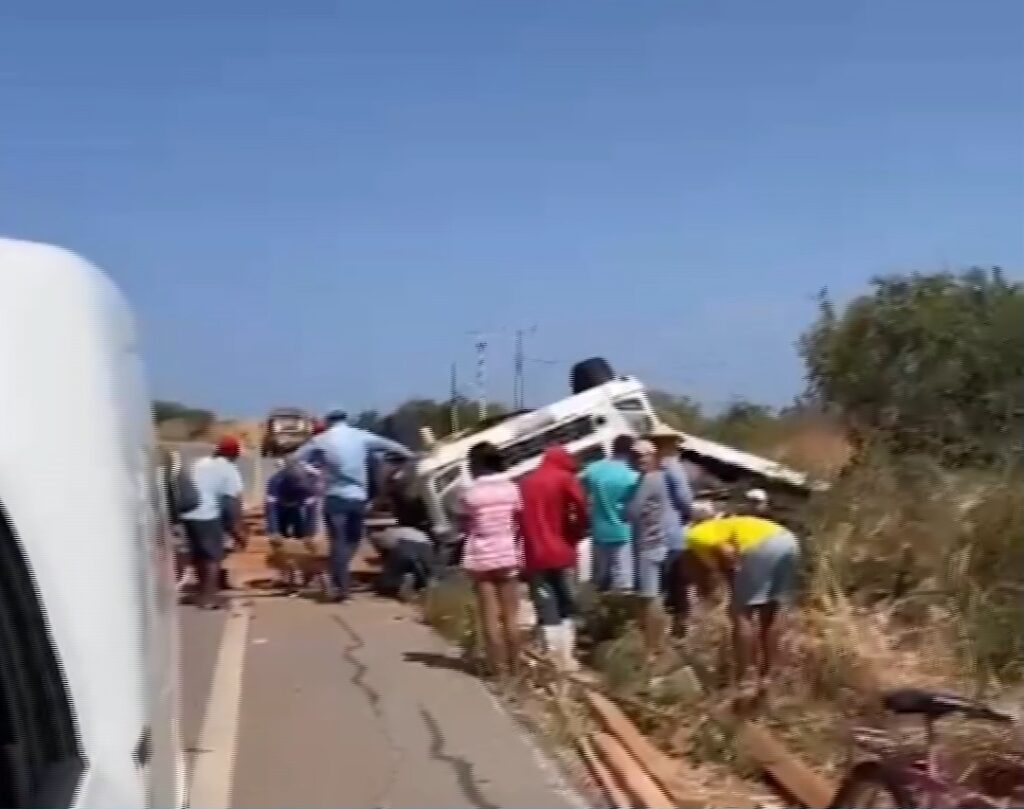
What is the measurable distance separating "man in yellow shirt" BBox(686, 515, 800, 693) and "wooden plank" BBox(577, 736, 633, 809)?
1627mm

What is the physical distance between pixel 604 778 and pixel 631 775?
0.24 m

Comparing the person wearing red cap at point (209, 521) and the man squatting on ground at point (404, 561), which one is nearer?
the person wearing red cap at point (209, 521)

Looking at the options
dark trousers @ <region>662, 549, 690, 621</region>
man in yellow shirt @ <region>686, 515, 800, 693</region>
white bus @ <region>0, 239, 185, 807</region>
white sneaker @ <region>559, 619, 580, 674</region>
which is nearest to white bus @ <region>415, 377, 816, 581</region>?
dark trousers @ <region>662, 549, 690, 621</region>

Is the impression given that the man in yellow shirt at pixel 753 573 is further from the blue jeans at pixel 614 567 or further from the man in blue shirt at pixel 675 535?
the blue jeans at pixel 614 567

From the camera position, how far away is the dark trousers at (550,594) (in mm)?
11172

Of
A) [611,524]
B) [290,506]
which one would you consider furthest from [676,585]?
[290,506]

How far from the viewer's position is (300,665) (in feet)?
38.2

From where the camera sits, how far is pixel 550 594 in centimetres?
1123

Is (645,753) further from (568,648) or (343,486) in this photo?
(343,486)

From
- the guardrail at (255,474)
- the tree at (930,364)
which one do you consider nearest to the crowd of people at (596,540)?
the tree at (930,364)

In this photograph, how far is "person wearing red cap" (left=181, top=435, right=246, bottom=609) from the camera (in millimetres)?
14695

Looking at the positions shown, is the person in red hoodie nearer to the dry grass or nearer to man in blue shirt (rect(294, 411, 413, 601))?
the dry grass

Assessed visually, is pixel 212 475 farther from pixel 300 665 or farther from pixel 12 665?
pixel 12 665

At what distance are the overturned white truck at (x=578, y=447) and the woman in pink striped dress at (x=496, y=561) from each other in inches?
193
